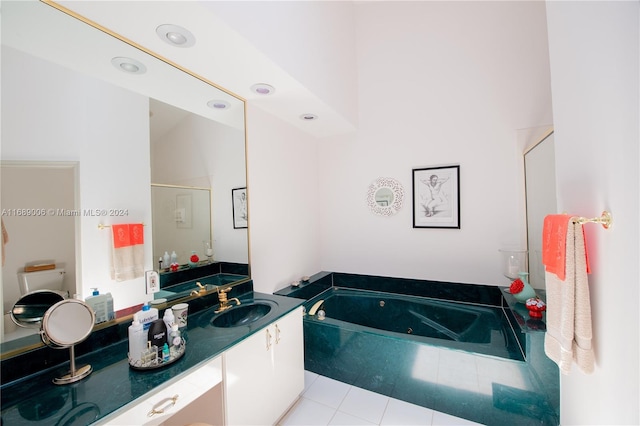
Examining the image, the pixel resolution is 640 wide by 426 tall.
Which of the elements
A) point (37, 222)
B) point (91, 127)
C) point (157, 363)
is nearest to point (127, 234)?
point (37, 222)

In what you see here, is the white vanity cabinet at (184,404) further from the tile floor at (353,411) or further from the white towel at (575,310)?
the white towel at (575,310)

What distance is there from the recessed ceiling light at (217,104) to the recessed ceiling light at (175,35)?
539mm

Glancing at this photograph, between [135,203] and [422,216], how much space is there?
257 centimetres

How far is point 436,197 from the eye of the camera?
8.97 ft

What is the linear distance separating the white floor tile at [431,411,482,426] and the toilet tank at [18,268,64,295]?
2.35 meters

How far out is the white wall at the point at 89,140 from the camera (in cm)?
110

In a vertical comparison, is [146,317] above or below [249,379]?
above

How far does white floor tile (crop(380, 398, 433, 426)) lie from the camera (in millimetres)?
1760

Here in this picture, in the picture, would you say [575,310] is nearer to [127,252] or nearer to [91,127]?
[127,252]

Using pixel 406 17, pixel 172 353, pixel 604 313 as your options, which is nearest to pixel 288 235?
pixel 172 353

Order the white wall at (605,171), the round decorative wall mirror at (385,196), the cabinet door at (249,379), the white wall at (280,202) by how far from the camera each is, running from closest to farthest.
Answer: the white wall at (605,171), the cabinet door at (249,379), the white wall at (280,202), the round decorative wall mirror at (385,196)

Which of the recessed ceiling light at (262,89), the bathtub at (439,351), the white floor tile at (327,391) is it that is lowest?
the white floor tile at (327,391)

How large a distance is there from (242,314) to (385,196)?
197 cm

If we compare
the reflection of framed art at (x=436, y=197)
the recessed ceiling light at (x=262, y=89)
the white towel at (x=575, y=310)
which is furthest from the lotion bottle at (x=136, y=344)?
the reflection of framed art at (x=436, y=197)
